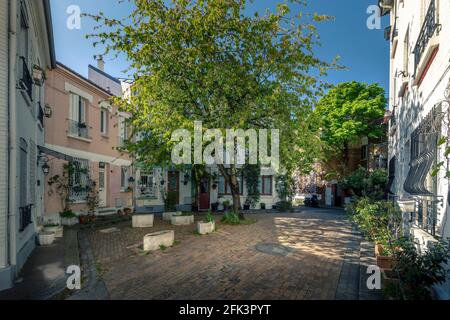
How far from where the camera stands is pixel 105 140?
14.8m

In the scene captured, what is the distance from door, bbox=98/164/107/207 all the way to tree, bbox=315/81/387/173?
15758 mm

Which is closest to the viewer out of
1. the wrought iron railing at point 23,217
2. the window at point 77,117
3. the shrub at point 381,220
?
the shrub at point 381,220

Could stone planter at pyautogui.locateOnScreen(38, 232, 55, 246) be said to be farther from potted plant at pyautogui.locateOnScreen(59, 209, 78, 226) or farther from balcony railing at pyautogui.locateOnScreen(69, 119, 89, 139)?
balcony railing at pyautogui.locateOnScreen(69, 119, 89, 139)

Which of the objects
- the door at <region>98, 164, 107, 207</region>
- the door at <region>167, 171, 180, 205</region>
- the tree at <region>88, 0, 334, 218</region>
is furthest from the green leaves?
the door at <region>167, 171, 180, 205</region>

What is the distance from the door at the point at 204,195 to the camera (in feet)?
63.2

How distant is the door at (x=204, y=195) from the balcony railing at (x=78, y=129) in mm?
8057

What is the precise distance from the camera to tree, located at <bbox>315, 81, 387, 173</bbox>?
73.7ft

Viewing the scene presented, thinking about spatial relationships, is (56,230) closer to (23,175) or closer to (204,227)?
(23,175)

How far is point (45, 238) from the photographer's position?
27.9ft

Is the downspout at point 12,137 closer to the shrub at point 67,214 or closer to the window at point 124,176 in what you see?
the shrub at point 67,214

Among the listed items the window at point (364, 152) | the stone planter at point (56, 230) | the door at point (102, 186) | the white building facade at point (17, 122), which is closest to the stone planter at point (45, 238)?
the white building facade at point (17, 122)

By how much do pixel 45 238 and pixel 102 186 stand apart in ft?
20.9

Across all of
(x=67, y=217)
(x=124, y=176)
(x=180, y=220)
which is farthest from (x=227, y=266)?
(x=124, y=176)
